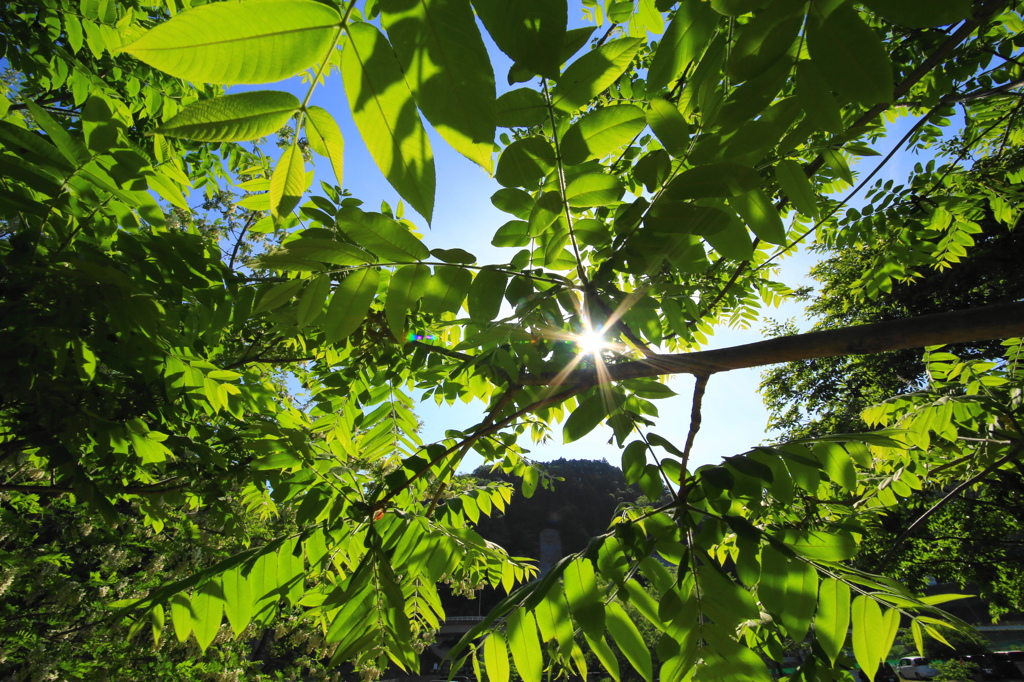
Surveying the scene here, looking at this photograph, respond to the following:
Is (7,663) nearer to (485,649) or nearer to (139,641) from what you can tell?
(139,641)

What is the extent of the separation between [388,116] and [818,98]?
0.82 metres

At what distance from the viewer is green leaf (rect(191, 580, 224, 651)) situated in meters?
1.55

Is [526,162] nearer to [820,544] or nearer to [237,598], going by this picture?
[820,544]

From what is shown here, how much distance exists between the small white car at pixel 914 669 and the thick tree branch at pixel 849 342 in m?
35.3

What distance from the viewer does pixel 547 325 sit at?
1.75 metres

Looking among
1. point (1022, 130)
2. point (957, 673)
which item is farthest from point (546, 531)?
point (1022, 130)

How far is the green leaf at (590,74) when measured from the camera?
44.5 inches

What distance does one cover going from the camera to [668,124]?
119cm

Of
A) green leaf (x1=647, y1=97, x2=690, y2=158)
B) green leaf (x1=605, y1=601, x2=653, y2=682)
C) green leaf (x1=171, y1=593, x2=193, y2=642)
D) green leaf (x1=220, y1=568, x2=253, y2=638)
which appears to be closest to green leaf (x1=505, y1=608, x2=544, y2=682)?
green leaf (x1=605, y1=601, x2=653, y2=682)

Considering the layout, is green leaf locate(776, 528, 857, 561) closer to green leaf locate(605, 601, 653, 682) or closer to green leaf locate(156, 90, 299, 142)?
green leaf locate(605, 601, 653, 682)

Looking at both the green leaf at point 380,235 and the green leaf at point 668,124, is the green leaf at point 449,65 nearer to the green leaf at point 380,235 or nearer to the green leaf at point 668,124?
the green leaf at point 380,235

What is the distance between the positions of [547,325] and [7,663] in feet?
37.7

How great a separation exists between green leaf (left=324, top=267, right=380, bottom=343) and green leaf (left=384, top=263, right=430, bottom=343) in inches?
2.4

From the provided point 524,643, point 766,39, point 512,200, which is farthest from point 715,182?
point 524,643
